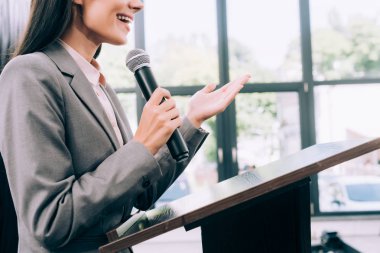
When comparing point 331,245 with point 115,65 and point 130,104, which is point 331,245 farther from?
point 115,65

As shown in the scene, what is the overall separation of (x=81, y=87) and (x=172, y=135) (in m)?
0.19

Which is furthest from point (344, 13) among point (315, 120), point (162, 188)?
point (162, 188)

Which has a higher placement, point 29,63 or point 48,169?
point 29,63

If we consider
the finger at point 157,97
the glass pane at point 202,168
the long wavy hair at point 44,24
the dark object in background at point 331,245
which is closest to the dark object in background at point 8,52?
the long wavy hair at point 44,24

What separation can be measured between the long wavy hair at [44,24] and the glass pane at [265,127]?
178 inches

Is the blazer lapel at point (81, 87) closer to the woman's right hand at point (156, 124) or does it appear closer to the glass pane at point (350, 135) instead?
the woman's right hand at point (156, 124)

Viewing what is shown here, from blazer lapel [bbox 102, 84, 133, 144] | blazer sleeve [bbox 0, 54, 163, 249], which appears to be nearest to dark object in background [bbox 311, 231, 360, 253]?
blazer lapel [bbox 102, 84, 133, 144]

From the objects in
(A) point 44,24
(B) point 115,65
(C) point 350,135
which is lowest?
(C) point 350,135

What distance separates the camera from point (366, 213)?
521 cm

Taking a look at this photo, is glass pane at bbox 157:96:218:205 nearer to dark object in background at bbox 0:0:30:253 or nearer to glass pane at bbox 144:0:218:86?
glass pane at bbox 144:0:218:86

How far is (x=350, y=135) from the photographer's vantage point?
17.2 feet

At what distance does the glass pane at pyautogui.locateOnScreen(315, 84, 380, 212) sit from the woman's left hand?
14.5ft

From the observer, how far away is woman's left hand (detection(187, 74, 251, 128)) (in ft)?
3.34

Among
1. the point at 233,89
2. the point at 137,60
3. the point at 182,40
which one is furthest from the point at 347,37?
the point at 137,60
